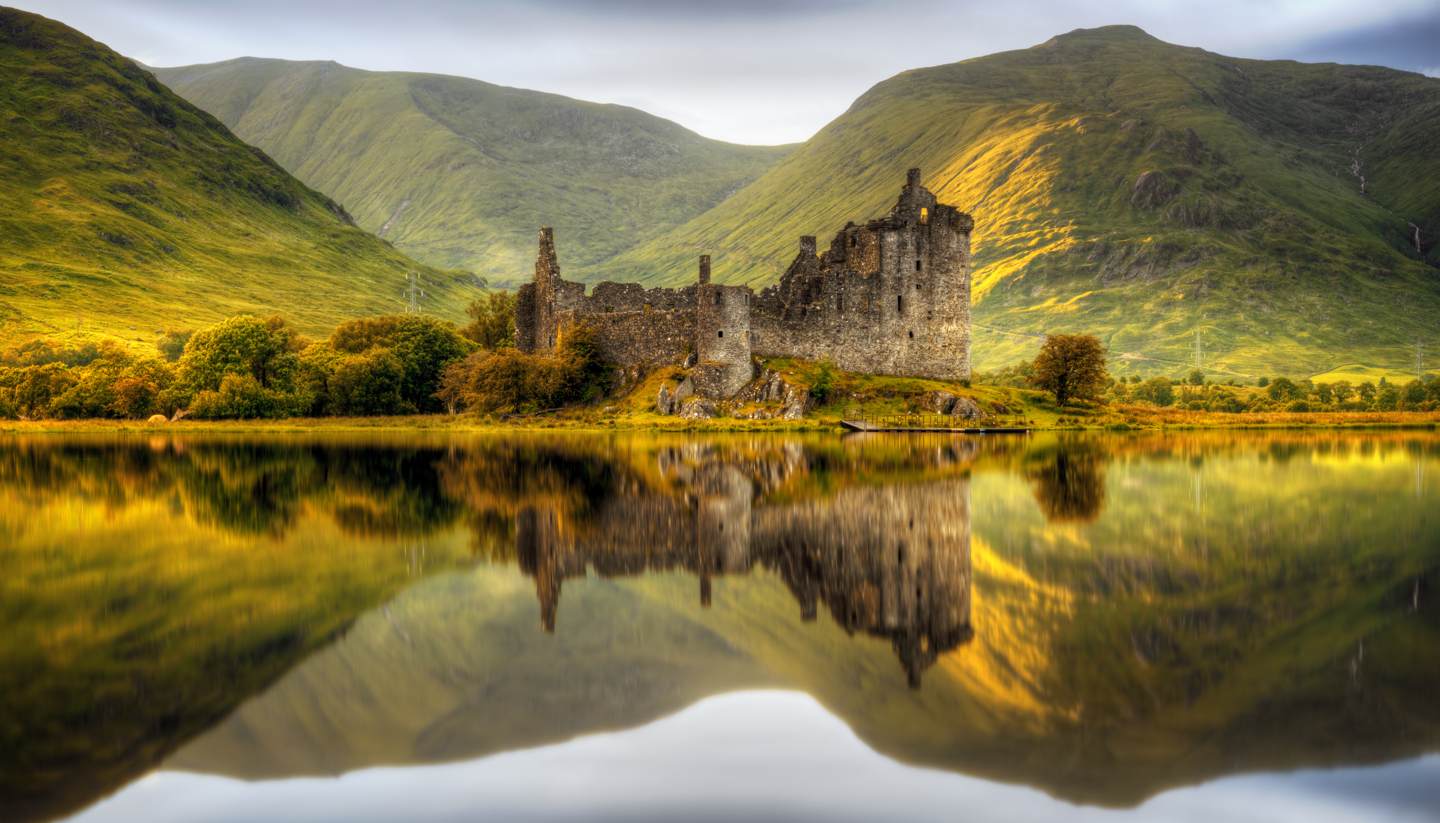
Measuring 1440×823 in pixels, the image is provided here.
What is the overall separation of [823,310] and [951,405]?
905cm

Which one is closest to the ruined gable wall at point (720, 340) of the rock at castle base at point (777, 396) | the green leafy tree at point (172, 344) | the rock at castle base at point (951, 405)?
the rock at castle base at point (777, 396)

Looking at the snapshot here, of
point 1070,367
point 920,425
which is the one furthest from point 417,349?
point 1070,367

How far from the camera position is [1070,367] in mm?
65750

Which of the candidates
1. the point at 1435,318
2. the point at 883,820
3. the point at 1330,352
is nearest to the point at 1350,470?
the point at 883,820

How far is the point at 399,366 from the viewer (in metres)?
67.8

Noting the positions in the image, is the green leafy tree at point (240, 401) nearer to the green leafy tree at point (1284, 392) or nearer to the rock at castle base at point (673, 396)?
the rock at castle base at point (673, 396)

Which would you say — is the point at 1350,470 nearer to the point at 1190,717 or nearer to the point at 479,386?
the point at 1190,717

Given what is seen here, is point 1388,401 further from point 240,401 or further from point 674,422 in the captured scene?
point 240,401

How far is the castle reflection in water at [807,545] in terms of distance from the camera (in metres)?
11.3

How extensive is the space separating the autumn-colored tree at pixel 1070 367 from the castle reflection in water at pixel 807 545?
137 feet

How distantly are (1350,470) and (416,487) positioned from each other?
26.0 meters

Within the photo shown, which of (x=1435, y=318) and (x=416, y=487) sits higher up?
(x=1435, y=318)

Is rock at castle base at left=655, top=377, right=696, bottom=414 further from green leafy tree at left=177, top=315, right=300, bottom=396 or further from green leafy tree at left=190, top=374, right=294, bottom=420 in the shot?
green leafy tree at left=177, top=315, right=300, bottom=396

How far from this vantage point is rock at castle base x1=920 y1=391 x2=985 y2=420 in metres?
59.9
